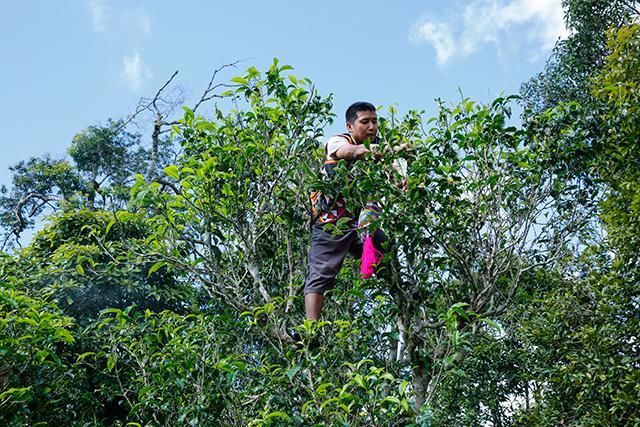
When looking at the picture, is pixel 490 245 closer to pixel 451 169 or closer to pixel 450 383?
pixel 451 169

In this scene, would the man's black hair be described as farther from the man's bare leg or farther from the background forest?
the man's bare leg

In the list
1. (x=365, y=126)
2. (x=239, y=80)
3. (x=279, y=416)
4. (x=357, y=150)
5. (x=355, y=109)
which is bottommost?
(x=279, y=416)

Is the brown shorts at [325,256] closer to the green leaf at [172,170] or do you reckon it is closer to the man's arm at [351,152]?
the man's arm at [351,152]

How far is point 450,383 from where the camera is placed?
7.77 m

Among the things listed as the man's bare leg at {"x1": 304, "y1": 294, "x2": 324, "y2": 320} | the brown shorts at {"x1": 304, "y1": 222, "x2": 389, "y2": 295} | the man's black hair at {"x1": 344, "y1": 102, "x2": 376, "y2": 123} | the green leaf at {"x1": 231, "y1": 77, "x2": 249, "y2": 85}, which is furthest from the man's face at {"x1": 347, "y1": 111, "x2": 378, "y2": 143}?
the man's bare leg at {"x1": 304, "y1": 294, "x2": 324, "y2": 320}

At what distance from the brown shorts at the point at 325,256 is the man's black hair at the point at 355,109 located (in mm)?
719

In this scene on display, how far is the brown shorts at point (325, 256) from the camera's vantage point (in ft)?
12.1

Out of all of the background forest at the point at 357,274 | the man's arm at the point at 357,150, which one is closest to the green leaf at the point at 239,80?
the background forest at the point at 357,274

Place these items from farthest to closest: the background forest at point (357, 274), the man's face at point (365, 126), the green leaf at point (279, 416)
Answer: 1. the man's face at point (365, 126)
2. the background forest at point (357, 274)
3. the green leaf at point (279, 416)

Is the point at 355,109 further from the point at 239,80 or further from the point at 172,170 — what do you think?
the point at 172,170

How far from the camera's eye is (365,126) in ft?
12.9

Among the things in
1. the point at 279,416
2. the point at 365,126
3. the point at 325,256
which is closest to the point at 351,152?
the point at 365,126

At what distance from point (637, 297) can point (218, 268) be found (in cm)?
298

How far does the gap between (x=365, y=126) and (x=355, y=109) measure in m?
0.14
